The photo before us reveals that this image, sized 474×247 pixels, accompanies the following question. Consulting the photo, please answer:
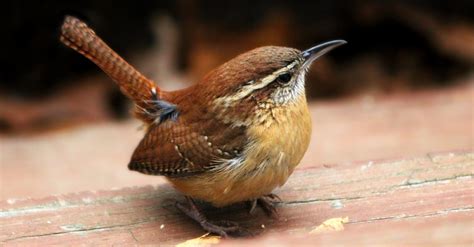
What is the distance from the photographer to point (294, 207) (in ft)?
12.6

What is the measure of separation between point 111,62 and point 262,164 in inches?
39.6

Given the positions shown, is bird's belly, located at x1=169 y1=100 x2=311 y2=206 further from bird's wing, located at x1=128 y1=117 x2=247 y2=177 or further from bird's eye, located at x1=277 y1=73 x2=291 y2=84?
bird's eye, located at x1=277 y1=73 x2=291 y2=84

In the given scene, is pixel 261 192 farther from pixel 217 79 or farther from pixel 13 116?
pixel 13 116

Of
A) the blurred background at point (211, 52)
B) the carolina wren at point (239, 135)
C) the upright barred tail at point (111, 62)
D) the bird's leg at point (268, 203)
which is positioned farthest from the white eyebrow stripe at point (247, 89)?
the blurred background at point (211, 52)

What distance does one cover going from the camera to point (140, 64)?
7566mm

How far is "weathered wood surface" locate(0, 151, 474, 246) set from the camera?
358 cm

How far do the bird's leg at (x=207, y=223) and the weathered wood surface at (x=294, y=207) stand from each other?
0.04 m

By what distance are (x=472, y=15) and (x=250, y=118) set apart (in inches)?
182

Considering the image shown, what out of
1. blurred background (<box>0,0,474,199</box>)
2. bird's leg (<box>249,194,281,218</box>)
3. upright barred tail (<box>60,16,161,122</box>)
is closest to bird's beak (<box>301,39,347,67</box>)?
bird's leg (<box>249,194,281,218</box>)

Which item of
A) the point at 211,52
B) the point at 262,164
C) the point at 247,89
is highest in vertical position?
the point at 247,89

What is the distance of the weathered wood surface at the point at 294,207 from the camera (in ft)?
11.7

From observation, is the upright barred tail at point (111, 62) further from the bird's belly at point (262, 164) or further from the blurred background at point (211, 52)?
the blurred background at point (211, 52)

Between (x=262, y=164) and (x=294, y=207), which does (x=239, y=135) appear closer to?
(x=262, y=164)

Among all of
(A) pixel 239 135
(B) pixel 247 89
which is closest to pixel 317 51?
(B) pixel 247 89
